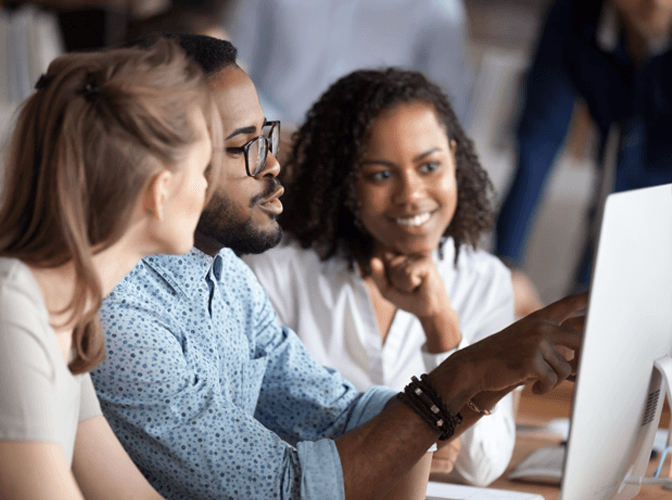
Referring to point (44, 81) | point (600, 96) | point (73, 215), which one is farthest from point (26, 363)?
point (600, 96)

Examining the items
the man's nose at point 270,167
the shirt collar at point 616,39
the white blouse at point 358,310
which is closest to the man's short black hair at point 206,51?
the man's nose at point 270,167

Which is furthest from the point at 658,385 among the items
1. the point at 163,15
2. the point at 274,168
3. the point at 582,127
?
the point at 582,127

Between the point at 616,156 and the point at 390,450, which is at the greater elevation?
the point at 616,156

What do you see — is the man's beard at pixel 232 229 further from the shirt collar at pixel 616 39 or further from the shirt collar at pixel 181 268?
the shirt collar at pixel 616 39

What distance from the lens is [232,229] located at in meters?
0.81

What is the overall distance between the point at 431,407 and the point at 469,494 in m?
0.22

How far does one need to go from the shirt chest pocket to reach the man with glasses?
0.02m

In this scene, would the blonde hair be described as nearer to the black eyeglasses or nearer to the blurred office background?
the black eyeglasses

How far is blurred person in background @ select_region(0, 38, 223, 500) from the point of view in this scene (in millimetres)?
536

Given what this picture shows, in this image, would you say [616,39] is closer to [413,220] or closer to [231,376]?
[413,220]

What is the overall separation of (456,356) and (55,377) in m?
0.42

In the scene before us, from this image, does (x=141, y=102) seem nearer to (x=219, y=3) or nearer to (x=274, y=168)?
(x=274, y=168)

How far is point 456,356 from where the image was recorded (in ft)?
2.68

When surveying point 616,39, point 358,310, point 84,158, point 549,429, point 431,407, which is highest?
point 616,39
